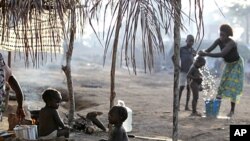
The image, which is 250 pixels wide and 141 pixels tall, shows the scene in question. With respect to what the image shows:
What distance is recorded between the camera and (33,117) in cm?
631

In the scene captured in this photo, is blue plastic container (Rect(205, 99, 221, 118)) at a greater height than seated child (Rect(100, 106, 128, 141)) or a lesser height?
lesser

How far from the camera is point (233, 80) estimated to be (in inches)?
322

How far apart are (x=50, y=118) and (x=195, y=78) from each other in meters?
4.13

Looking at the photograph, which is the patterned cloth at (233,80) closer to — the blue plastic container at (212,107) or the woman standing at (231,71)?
the woman standing at (231,71)

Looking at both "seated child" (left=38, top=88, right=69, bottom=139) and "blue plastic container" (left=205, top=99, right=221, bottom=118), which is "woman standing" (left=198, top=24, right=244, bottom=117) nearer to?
"blue plastic container" (left=205, top=99, right=221, bottom=118)

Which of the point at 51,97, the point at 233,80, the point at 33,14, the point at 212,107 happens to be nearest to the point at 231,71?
the point at 233,80

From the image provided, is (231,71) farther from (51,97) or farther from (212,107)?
(51,97)

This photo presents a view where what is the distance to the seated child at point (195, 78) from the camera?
8604 millimetres

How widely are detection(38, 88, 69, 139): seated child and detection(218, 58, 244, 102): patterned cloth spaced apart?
3824 mm

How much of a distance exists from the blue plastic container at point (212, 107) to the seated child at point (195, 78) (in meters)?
0.28

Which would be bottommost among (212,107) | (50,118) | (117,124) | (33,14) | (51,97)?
(212,107)

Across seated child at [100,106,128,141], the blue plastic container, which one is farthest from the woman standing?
seated child at [100,106,128,141]

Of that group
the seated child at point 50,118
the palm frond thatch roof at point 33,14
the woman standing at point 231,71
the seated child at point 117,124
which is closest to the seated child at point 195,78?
the woman standing at point 231,71

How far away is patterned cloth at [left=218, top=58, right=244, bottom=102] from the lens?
8.16 meters
